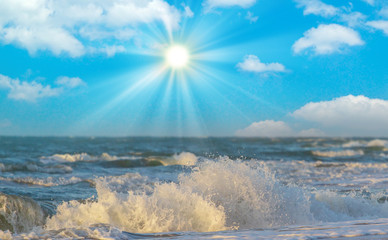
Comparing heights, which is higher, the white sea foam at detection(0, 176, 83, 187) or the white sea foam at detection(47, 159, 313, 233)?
the white sea foam at detection(47, 159, 313, 233)

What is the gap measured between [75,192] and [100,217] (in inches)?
199

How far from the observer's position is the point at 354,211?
8.84 m

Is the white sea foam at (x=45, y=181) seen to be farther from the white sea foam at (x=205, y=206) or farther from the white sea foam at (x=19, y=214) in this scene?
the white sea foam at (x=205, y=206)

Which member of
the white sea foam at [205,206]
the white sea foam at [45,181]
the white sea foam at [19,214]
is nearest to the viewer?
the white sea foam at [205,206]

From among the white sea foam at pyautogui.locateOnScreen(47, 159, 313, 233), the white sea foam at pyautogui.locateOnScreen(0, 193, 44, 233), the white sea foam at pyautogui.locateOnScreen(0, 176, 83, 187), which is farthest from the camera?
the white sea foam at pyautogui.locateOnScreen(0, 176, 83, 187)

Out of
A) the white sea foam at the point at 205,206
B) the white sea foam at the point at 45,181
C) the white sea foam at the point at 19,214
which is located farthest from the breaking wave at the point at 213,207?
the white sea foam at the point at 45,181

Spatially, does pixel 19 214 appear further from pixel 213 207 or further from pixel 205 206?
pixel 213 207

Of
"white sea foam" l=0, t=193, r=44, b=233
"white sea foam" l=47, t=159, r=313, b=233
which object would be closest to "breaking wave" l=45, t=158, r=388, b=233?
"white sea foam" l=47, t=159, r=313, b=233

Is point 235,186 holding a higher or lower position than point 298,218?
higher

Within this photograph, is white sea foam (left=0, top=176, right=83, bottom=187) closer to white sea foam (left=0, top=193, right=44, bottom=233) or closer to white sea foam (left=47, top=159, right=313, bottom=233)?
white sea foam (left=0, top=193, right=44, bottom=233)

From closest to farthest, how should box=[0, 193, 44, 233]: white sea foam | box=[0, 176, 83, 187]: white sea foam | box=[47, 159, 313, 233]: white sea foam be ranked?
box=[47, 159, 313, 233]: white sea foam
box=[0, 193, 44, 233]: white sea foam
box=[0, 176, 83, 187]: white sea foam

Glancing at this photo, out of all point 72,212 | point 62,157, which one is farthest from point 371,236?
point 62,157

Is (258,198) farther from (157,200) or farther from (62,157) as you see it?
(62,157)

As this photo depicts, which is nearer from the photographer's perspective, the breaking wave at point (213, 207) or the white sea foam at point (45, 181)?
the breaking wave at point (213, 207)
